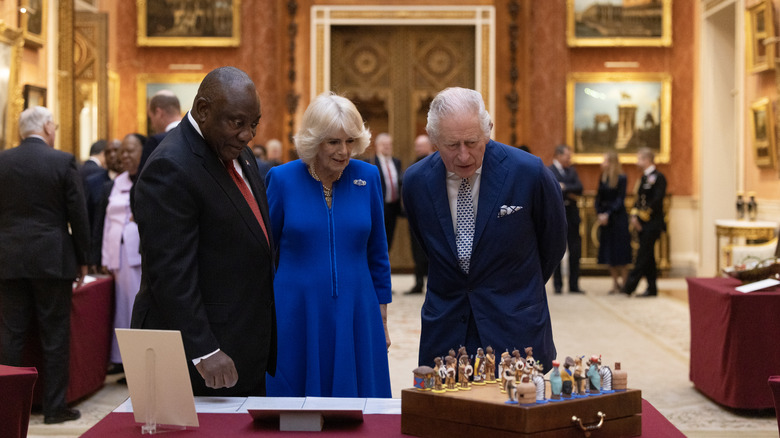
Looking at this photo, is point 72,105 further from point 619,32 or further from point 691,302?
point 619,32

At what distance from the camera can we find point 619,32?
1561 cm

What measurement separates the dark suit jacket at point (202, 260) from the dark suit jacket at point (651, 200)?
34.3ft

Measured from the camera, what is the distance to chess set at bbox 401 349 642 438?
2.36 m

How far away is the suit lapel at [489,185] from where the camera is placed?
11.9 ft

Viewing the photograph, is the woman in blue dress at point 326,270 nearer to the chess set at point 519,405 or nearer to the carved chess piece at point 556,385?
the chess set at point 519,405

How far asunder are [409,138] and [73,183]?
9865 millimetres

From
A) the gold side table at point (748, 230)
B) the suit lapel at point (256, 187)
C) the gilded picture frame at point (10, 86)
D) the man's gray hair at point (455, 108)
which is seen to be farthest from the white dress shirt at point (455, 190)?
the gold side table at point (748, 230)

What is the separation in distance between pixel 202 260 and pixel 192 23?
13160mm

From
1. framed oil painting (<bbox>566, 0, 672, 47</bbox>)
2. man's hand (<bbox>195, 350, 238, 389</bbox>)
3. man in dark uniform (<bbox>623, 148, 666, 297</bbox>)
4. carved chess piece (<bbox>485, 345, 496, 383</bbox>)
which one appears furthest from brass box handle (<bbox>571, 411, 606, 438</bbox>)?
framed oil painting (<bbox>566, 0, 672, 47</bbox>)

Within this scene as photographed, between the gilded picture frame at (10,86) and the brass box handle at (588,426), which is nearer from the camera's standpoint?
the brass box handle at (588,426)

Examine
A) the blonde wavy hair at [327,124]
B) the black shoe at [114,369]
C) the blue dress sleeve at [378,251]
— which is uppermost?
the blonde wavy hair at [327,124]

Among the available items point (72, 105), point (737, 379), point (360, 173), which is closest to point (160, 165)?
point (360, 173)

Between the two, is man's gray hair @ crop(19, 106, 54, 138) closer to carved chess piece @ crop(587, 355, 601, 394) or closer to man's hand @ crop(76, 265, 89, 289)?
man's hand @ crop(76, 265, 89, 289)

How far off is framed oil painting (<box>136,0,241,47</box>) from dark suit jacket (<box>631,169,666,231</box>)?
22.5 ft
